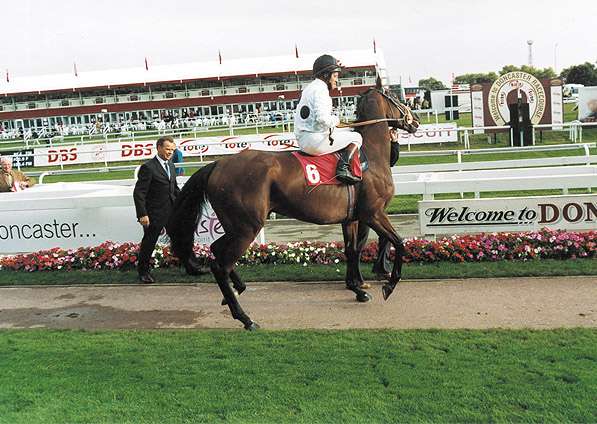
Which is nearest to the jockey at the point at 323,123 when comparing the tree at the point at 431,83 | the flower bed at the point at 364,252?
the flower bed at the point at 364,252

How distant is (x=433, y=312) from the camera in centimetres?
579

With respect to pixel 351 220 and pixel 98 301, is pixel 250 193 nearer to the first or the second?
pixel 351 220

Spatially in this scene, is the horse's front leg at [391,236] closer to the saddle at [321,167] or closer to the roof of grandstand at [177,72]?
the saddle at [321,167]

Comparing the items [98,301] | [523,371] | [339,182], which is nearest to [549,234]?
[339,182]

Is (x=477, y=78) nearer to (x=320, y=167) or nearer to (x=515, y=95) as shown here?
(x=515, y=95)

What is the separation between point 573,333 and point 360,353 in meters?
1.73

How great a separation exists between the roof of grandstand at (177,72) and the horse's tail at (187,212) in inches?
1584

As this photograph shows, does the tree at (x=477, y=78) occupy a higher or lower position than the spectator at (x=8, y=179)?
higher

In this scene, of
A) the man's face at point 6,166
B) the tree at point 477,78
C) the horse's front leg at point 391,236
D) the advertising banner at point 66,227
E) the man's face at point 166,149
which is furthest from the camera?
the tree at point 477,78

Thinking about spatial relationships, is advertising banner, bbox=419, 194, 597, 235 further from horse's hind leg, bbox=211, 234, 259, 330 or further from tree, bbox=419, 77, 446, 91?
tree, bbox=419, 77, 446, 91

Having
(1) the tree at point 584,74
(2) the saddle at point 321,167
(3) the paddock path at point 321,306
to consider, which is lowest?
(3) the paddock path at point 321,306

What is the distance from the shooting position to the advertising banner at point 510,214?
313 inches

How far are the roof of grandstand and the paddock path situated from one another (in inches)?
1565

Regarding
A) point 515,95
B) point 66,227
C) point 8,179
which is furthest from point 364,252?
point 515,95
